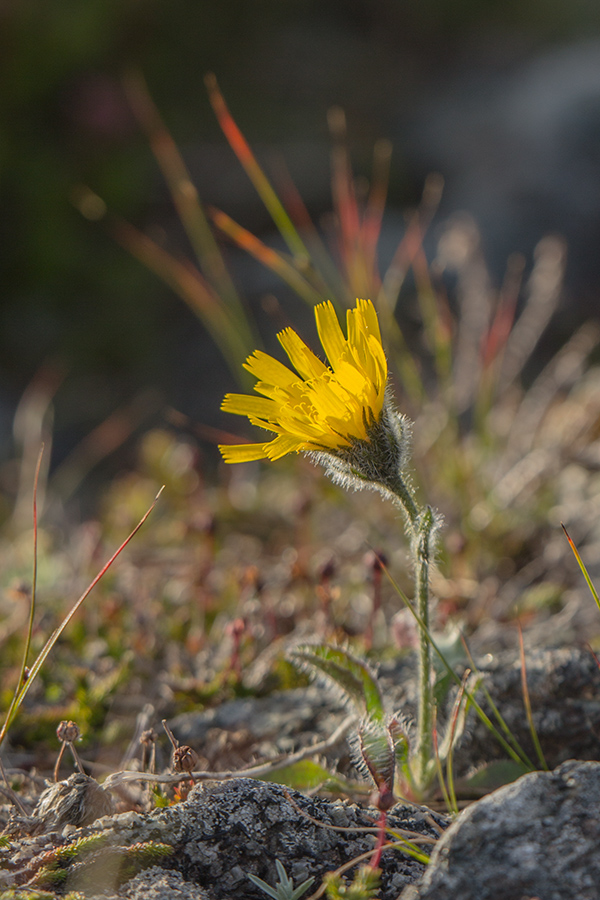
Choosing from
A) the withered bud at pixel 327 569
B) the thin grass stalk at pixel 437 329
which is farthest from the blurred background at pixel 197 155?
the withered bud at pixel 327 569

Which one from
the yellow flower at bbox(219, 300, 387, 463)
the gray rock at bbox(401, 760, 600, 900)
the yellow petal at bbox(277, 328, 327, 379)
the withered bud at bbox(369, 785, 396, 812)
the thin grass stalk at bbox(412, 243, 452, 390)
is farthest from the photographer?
the thin grass stalk at bbox(412, 243, 452, 390)

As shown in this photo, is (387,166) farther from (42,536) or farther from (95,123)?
(42,536)

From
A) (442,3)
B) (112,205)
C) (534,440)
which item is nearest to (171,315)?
(112,205)

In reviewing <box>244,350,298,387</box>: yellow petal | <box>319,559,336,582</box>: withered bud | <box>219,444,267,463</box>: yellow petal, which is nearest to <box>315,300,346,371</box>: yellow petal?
<box>244,350,298,387</box>: yellow petal

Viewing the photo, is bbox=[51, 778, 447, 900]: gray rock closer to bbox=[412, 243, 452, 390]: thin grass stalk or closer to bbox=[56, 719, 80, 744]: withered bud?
bbox=[56, 719, 80, 744]: withered bud

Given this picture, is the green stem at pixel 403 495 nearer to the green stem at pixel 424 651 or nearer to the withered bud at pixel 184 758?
the green stem at pixel 424 651

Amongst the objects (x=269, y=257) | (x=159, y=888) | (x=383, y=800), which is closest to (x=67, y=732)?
(x=159, y=888)

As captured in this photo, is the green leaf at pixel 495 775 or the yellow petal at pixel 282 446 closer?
the yellow petal at pixel 282 446
